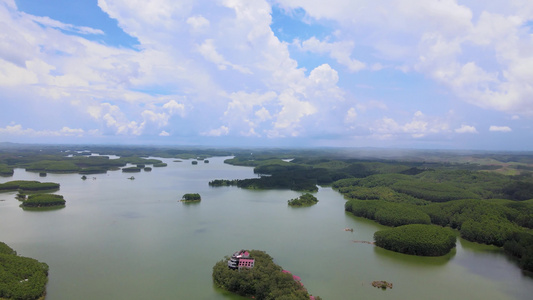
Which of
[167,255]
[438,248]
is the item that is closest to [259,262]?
[167,255]

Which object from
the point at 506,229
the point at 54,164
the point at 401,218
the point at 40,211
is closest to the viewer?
the point at 506,229

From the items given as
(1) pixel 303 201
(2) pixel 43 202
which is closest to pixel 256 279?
(1) pixel 303 201

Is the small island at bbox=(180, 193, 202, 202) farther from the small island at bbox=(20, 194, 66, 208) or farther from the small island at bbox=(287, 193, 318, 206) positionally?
the small island at bbox=(20, 194, 66, 208)

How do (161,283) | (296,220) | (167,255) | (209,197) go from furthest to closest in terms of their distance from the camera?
(209,197) → (296,220) → (167,255) → (161,283)

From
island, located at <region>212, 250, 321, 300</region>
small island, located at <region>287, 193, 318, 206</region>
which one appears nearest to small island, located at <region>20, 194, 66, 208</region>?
small island, located at <region>287, 193, 318, 206</region>

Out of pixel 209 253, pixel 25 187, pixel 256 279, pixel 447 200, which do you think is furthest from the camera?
pixel 25 187

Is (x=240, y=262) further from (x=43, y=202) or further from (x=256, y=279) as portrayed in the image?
(x=43, y=202)

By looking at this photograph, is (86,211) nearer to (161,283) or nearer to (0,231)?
(0,231)

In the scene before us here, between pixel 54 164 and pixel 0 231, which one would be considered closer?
pixel 0 231
